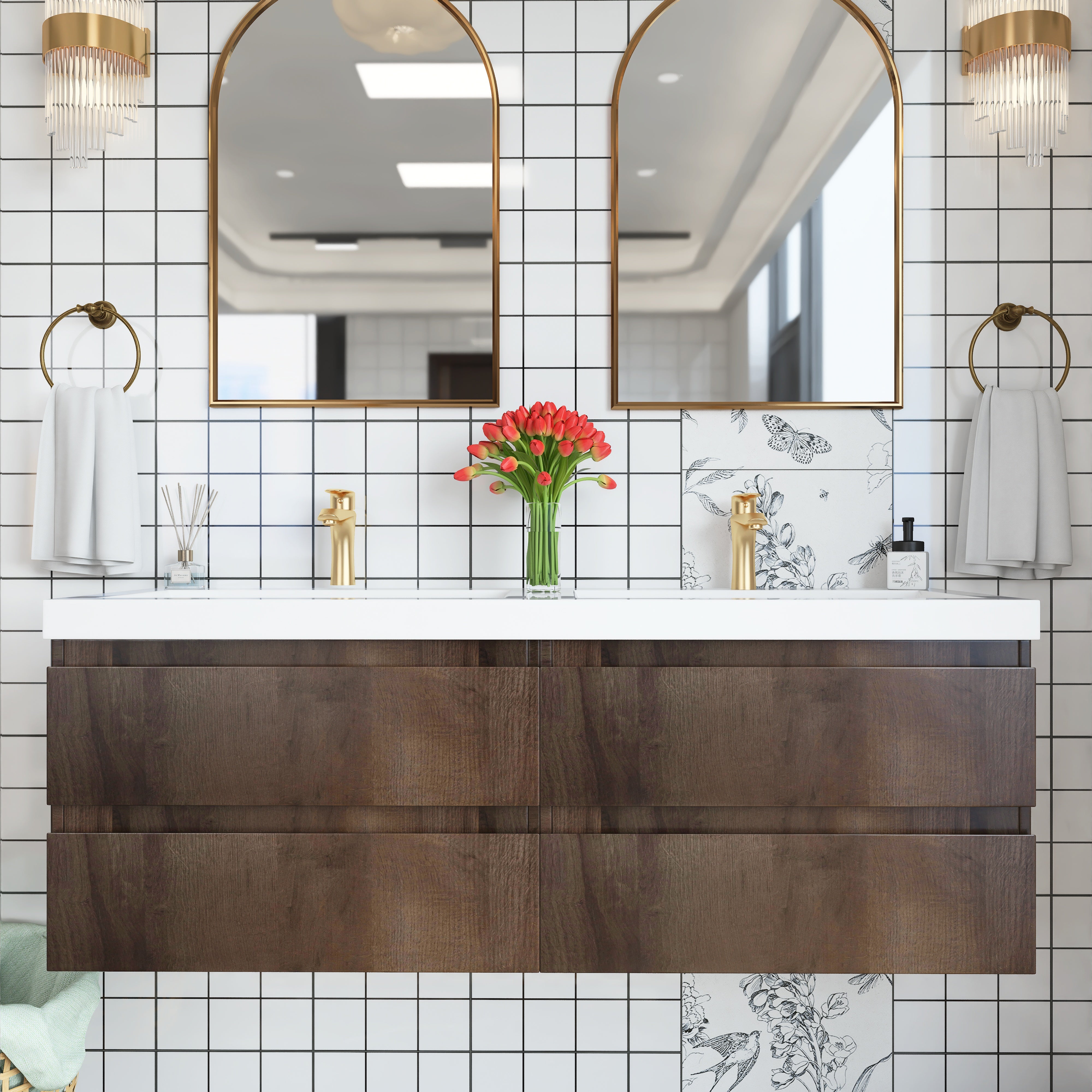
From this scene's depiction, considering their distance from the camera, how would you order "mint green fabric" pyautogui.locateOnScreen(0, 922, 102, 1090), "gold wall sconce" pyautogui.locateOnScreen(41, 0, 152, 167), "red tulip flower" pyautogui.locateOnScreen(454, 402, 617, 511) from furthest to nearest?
1. "gold wall sconce" pyautogui.locateOnScreen(41, 0, 152, 167)
2. "red tulip flower" pyautogui.locateOnScreen(454, 402, 617, 511)
3. "mint green fabric" pyautogui.locateOnScreen(0, 922, 102, 1090)

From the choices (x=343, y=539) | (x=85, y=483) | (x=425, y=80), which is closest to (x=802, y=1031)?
(x=343, y=539)

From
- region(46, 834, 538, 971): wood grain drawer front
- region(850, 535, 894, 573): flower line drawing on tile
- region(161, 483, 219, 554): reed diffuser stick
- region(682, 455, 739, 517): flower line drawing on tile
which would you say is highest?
region(682, 455, 739, 517): flower line drawing on tile

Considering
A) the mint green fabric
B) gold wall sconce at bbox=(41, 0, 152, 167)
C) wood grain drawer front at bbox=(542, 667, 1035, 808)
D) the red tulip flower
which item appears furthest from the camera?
gold wall sconce at bbox=(41, 0, 152, 167)

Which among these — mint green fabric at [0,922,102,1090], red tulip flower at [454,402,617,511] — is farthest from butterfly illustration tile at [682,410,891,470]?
mint green fabric at [0,922,102,1090]

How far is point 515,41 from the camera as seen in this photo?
158 centimetres

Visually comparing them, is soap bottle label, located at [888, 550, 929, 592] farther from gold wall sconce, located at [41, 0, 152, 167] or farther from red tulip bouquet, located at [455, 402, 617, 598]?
gold wall sconce, located at [41, 0, 152, 167]

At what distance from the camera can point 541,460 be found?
4.64ft

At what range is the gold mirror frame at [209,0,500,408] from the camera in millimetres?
1573

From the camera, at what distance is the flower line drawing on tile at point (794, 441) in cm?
159

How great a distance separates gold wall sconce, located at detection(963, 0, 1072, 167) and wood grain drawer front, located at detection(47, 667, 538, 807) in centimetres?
129

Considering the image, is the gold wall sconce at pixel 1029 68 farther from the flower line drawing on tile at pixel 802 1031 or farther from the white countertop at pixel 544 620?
the flower line drawing on tile at pixel 802 1031

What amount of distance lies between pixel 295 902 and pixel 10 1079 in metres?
0.58

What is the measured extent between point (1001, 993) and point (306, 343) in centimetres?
174

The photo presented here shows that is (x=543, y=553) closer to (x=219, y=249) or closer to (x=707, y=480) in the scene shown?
(x=707, y=480)
